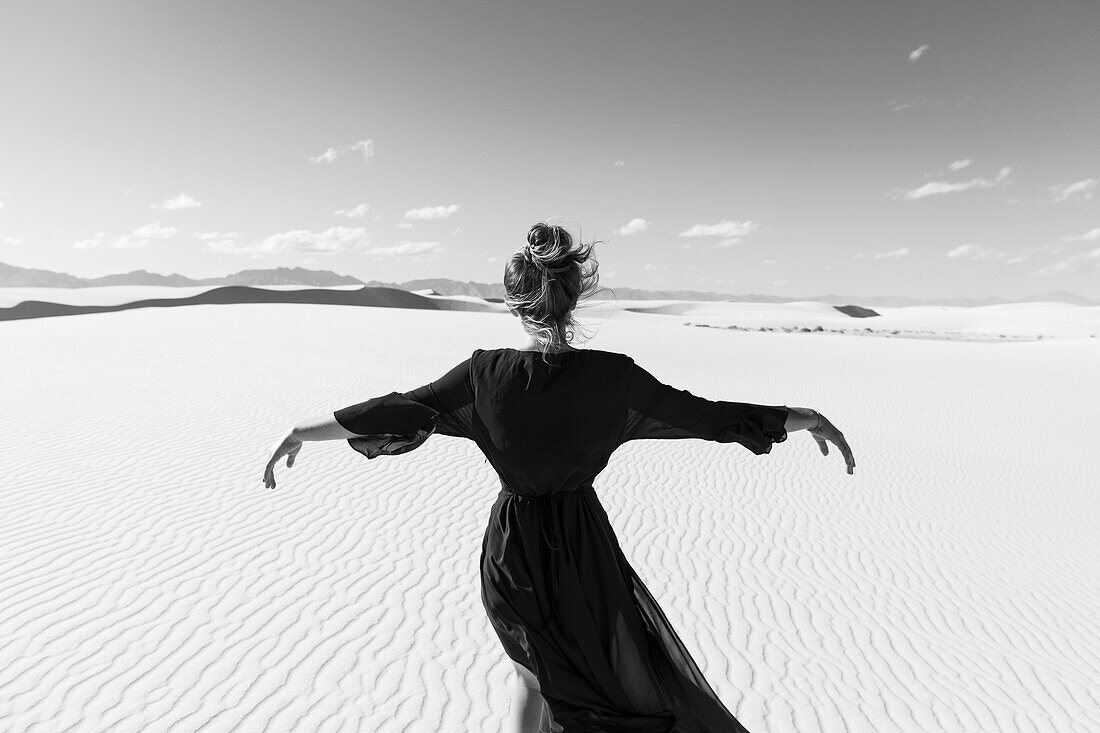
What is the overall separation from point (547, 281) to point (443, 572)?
13.6ft

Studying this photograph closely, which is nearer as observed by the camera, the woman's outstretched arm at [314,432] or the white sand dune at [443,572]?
the woman's outstretched arm at [314,432]

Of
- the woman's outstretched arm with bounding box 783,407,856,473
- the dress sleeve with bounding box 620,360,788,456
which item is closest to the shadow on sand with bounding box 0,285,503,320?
the dress sleeve with bounding box 620,360,788,456

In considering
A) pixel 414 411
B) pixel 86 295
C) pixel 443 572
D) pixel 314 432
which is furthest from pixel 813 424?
pixel 86 295

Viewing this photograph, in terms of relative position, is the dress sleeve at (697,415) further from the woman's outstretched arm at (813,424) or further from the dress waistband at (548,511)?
the dress waistband at (548,511)

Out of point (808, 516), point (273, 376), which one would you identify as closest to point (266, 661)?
point (808, 516)

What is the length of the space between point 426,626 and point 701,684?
109 inches

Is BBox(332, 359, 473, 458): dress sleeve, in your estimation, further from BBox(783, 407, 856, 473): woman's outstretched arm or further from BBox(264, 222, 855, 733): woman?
BBox(783, 407, 856, 473): woman's outstretched arm

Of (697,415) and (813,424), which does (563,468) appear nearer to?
(697,415)

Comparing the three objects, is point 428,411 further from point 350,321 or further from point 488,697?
point 350,321

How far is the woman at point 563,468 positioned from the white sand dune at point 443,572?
1604mm

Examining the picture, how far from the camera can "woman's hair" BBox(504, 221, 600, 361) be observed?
76.0 inches

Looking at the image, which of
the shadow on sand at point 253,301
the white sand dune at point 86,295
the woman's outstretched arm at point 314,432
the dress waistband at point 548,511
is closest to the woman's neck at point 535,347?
the dress waistband at point 548,511

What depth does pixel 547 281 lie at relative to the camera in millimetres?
1922

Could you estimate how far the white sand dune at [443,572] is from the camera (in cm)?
376
